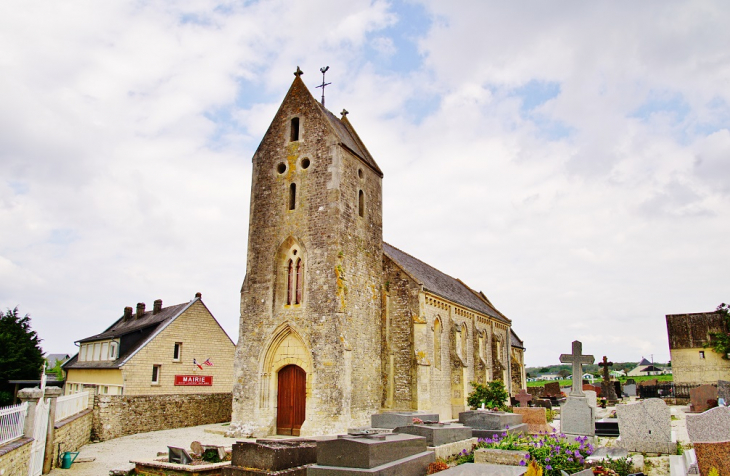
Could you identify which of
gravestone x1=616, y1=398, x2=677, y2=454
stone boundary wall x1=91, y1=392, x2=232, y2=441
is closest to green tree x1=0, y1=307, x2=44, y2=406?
stone boundary wall x1=91, y1=392, x2=232, y2=441

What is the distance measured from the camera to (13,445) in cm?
1046

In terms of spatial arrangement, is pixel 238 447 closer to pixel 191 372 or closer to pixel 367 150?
pixel 367 150

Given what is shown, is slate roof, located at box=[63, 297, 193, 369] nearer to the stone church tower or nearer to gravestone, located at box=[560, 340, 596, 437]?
the stone church tower

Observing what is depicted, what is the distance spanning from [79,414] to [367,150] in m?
17.2

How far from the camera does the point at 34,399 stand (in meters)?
12.1

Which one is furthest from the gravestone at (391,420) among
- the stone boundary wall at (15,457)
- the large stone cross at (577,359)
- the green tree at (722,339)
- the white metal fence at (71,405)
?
the green tree at (722,339)

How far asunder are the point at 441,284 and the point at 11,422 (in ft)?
84.5

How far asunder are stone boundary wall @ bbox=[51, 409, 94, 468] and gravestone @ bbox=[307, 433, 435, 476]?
812 cm

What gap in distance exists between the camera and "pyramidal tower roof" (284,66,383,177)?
23172 mm

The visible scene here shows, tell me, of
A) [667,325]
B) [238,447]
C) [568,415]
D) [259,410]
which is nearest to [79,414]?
[259,410]

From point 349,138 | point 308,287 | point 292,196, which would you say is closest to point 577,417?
point 308,287

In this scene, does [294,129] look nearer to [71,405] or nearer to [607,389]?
[71,405]

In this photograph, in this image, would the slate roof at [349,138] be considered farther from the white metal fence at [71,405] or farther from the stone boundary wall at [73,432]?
the stone boundary wall at [73,432]

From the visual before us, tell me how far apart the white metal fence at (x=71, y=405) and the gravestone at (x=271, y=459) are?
716cm
